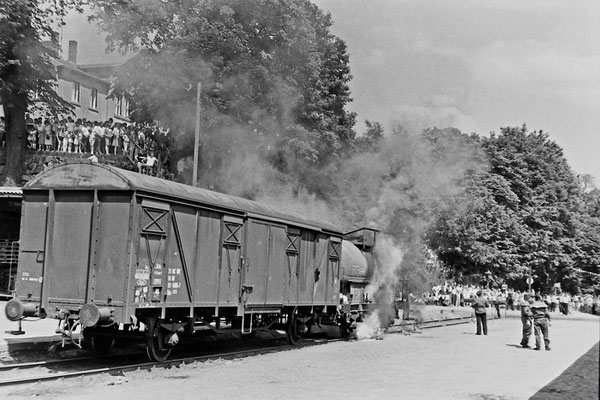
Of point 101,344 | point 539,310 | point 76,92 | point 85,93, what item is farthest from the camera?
point 85,93

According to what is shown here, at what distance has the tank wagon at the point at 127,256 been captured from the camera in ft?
37.3

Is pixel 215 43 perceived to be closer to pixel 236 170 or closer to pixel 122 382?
pixel 236 170

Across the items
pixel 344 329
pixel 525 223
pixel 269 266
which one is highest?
pixel 525 223

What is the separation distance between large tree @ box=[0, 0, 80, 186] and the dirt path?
63.1 feet

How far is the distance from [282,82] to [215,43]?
10.6 ft

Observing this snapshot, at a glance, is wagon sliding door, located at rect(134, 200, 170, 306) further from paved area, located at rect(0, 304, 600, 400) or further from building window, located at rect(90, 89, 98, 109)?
building window, located at rect(90, 89, 98, 109)

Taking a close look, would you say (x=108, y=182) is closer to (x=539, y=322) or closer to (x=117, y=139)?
(x=539, y=322)

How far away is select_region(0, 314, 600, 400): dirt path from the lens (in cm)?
997

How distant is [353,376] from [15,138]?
23196 mm

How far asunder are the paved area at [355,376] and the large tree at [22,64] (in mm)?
19385

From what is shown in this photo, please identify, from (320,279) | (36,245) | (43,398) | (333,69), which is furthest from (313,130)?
(43,398)

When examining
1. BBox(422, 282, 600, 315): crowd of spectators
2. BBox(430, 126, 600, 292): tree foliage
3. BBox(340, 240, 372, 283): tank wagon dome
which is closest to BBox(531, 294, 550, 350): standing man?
BBox(340, 240, 372, 283): tank wagon dome

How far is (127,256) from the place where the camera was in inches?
444

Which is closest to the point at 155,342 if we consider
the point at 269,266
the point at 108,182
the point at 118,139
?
the point at 108,182
